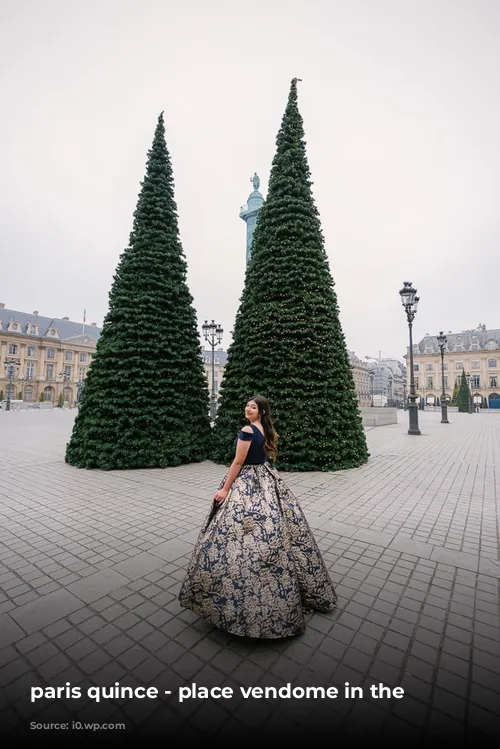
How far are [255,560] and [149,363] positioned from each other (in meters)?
7.51

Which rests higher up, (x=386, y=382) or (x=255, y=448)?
(x=386, y=382)

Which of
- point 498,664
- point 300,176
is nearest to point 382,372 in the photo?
point 300,176

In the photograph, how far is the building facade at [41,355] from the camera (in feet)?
217

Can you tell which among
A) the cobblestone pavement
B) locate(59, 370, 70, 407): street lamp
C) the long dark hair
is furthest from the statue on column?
locate(59, 370, 70, 407): street lamp

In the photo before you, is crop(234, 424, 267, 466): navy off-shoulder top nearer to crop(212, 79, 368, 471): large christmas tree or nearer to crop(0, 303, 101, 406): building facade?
crop(212, 79, 368, 471): large christmas tree

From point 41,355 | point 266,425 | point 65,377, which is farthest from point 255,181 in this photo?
point 41,355

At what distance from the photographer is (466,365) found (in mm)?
72438

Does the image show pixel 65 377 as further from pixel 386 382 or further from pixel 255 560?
pixel 386 382

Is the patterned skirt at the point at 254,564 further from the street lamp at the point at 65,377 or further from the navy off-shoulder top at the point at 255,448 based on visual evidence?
the street lamp at the point at 65,377

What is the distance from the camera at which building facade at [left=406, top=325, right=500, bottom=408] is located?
230 ft

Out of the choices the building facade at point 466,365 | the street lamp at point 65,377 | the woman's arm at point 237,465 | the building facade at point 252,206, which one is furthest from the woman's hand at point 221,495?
the building facade at point 466,365

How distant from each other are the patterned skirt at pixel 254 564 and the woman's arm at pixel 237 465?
2.3 inches

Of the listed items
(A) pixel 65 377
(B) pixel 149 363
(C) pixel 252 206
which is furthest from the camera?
(A) pixel 65 377

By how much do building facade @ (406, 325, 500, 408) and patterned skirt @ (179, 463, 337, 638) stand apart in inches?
2990
